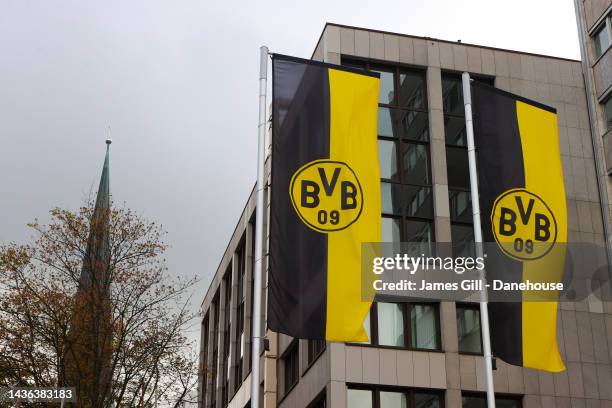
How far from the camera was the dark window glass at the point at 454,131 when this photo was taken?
3762cm

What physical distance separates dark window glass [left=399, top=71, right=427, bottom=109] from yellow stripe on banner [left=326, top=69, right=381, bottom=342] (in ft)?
60.7

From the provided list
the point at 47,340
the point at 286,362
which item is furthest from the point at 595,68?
the point at 47,340

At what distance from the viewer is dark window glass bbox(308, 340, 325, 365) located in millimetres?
34078

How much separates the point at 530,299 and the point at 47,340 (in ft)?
64.8

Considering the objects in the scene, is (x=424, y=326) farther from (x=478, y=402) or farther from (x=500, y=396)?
(x=500, y=396)

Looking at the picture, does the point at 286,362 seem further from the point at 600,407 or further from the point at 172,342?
the point at 600,407

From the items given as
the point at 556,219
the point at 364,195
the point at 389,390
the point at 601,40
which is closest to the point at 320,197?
the point at 364,195

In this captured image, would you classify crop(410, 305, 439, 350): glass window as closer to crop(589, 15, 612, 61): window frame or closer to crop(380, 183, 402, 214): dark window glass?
crop(380, 183, 402, 214): dark window glass

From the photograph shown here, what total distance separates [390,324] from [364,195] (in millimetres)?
16268

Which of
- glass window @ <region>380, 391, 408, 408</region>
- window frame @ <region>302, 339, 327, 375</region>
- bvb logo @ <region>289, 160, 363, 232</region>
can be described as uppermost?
window frame @ <region>302, 339, 327, 375</region>

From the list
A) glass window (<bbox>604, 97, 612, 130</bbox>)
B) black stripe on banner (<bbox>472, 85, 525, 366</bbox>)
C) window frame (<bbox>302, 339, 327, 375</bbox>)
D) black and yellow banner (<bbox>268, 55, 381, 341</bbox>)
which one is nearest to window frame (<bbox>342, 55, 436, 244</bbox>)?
window frame (<bbox>302, 339, 327, 375</bbox>)

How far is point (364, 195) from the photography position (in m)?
18.6

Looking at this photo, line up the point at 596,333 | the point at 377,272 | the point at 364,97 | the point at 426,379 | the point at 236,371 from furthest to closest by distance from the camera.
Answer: the point at 236,371, the point at 596,333, the point at 426,379, the point at 364,97, the point at 377,272

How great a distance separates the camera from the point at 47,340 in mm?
33438
